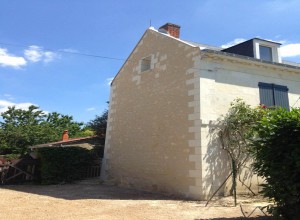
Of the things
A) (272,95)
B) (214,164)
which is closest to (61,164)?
(214,164)

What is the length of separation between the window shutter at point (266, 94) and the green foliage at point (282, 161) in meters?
5.65

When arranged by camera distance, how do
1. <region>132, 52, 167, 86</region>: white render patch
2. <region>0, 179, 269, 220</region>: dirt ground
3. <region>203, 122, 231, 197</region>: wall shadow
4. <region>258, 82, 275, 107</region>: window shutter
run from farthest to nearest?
<region>132, 52, 167, 86</region>: white render patch, <region>258, 82, 275, 107</region>: window shutter, <region>203, 122, 231, 197</region>: wall shadow, <region>0, 179, 269, 220</region>: dirt ground

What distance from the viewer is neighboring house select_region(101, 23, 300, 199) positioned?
32.1 ft

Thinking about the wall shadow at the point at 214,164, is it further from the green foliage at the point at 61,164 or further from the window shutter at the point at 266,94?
the green foliage at the point at 61,164

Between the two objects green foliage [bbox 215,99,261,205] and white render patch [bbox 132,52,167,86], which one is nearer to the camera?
green foliage [bbox 215,99,261,205]

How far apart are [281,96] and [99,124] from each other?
10279mm

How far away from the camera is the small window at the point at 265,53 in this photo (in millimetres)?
12795

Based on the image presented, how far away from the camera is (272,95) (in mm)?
11633

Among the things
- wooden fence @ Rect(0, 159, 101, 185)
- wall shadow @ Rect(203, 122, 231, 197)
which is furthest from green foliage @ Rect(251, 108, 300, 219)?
wooden fence @ Rect(0, 159, 101, 185)

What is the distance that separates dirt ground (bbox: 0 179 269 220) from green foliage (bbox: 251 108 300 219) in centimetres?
133

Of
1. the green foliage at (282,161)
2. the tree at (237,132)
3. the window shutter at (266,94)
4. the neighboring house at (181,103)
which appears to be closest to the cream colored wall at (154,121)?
the neighboring house at (181,103)

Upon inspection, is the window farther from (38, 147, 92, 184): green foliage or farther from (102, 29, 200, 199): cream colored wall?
(38, 147, 92, 184): green foliage

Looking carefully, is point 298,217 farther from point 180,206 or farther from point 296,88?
point 296,88

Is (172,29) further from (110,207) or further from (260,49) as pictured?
(110,207)
